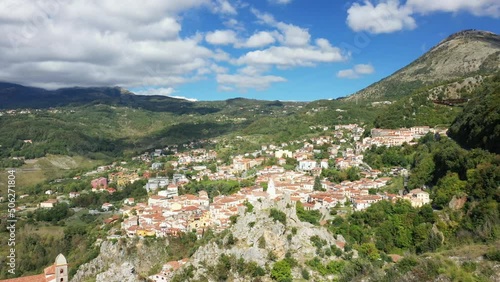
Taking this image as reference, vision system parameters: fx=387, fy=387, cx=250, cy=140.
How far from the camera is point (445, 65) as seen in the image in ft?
428

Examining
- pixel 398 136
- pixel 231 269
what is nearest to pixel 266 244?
pixel 231 269

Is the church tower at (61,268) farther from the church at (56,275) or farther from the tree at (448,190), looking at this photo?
the tree at (448,190)

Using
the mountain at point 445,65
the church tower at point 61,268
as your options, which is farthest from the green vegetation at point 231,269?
the mountain at point 445,65

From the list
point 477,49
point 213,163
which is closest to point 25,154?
point 213,163

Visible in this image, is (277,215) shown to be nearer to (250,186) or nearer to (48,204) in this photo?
(250,186)

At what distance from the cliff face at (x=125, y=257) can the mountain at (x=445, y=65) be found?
313 ft

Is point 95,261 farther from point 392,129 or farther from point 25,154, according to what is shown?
point 25,154

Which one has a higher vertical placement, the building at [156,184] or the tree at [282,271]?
the tree at [282,271]

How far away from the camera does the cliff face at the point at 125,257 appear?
39678 millimetres

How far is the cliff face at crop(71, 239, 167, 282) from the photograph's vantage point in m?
39.7

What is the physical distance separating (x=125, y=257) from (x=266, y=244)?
1893 cm

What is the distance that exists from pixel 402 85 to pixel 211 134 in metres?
70.6

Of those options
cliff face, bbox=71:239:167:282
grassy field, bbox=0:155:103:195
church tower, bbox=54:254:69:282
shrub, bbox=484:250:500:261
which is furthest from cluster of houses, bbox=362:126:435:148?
grassy field, bbox=0:155:103:195

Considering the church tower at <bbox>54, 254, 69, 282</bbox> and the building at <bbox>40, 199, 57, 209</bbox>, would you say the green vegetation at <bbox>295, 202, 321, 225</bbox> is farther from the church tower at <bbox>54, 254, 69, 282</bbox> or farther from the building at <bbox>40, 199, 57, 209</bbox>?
the building at <bbox>40, 199, 57, 209</bbox>
